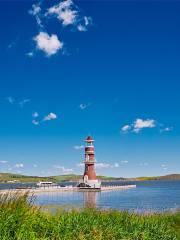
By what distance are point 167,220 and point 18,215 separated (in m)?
10.5

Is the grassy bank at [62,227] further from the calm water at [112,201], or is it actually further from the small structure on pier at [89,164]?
the small structure on pier at [89,164]

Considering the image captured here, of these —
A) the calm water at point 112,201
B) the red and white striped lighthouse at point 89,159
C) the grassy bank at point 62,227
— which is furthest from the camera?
the red and white striped lighthouse at point 89,159

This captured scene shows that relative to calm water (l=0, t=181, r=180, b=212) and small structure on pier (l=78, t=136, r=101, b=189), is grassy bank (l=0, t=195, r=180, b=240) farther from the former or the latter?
small structure on pier (l=78, t=136, r=101, b=189)

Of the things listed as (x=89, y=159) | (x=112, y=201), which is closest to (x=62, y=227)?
(x=112, y=201)

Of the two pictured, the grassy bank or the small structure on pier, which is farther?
the small structure on pier

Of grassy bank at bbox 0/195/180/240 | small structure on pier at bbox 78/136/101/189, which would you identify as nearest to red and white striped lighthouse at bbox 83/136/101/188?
small structure on pier at bbox 78/136/101/189

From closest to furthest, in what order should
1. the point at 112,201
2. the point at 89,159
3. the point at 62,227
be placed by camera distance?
the point at 62,227 → the point at 112,201 → the point at 89,159

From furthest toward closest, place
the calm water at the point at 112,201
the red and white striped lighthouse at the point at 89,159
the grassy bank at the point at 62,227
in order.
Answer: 1. the red and white striped lighthouse at the point at 89,159
2. the calm water at the point at 112,201
3. the grassy bank at the point at 62,227

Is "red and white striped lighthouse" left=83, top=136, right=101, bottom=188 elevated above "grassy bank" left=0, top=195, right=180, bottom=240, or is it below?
above

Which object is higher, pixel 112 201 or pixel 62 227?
pixel 112 201

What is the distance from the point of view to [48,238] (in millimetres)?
12836

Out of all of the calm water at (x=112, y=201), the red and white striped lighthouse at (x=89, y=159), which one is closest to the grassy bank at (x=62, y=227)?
the calm water at (x=112, y=201)

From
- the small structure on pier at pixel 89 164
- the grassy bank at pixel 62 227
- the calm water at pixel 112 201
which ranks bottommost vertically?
the grassy bank at pixel 62 227

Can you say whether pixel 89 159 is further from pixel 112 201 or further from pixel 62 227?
pixel 62 227
